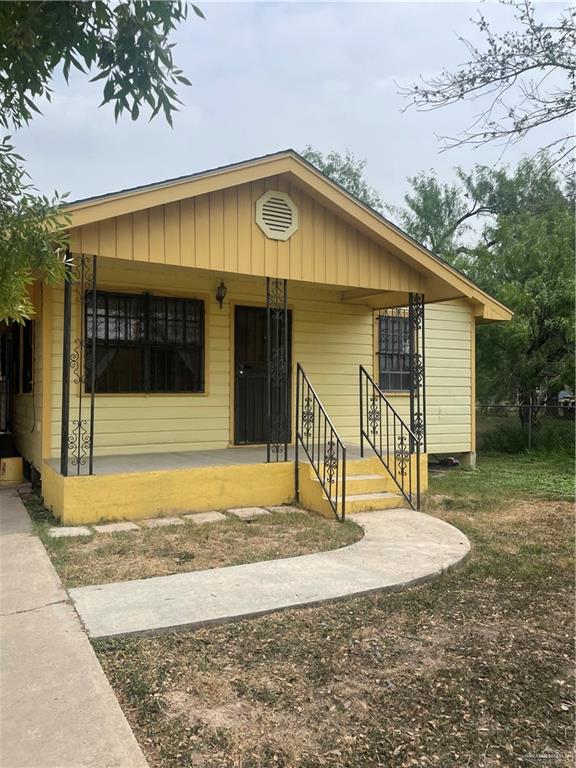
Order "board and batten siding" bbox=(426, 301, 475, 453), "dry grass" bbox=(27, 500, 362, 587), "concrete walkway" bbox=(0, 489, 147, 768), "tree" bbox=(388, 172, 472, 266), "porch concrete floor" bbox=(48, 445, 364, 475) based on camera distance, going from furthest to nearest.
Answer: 1. "tree" bbox=(388, 172, 472, 266)
2. "board and batten siding" bbox=(426, 301, 475, 453)
3. "porch concrete floor" bbox=(48, 445, 364, 475)
4. "dry grass" bbox=(27, 500, 362, 587)
5. "concrete walkway" bbox=(0, 489, 147, 768)

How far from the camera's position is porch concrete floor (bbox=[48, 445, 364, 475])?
6035mm

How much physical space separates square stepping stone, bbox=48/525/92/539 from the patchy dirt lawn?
223cm

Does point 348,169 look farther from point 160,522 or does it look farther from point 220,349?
point 160,522

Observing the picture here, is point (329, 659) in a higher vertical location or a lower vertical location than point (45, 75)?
lower

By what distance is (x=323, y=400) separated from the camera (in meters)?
8.77

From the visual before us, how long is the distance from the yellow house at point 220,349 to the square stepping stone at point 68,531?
0.41 ft

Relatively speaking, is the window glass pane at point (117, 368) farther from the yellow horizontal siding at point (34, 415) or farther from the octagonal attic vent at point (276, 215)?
the octagonal attic vent at point (276, 215)

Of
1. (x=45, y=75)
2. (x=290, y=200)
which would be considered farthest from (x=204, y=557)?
(x=290, y=200)

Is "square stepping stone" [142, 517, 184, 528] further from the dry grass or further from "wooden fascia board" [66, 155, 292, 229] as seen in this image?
"wooden fascia board" [66, 155, 292, 229]

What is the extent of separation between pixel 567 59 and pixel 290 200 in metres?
3.16

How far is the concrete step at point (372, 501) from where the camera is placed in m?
6.07

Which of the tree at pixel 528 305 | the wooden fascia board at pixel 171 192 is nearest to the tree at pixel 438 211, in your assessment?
the tree at pixel 528 305

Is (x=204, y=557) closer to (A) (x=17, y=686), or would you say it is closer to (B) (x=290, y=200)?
(A) (x=17, y=686)

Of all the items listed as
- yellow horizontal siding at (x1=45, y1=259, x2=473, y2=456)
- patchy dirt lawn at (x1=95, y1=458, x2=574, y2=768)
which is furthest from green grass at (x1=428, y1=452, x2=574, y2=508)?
patchy dirt lawn at (x1=95, y1=458, x2=574, y2=768)
